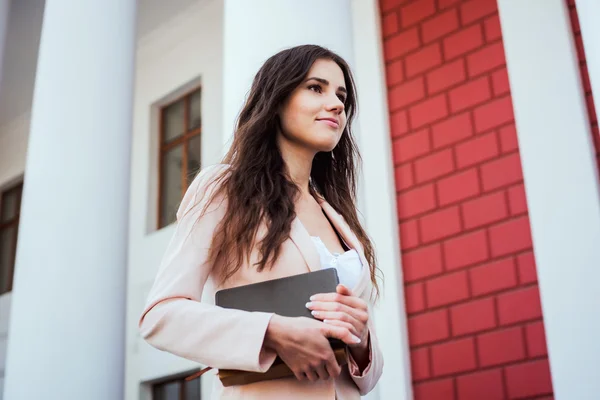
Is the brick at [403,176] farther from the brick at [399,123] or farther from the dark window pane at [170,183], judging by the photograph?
the dark window pane at [170,183]

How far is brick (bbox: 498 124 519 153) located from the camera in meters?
5.17

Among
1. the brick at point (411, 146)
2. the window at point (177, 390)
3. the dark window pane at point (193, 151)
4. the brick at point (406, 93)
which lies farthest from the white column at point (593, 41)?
the dark window pane at point (193, 151)

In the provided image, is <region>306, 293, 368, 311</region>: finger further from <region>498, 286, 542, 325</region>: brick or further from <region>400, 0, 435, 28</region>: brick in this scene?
<region>400, 0, 435, 28</region>: brick

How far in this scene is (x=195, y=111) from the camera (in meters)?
9.09

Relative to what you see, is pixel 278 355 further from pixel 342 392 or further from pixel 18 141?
pixel 18 141

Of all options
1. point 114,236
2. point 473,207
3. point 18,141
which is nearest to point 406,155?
point 473,207

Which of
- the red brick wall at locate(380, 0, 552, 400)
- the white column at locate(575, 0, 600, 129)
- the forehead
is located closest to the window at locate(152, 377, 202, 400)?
the red brick wall at locate(380, 0, 552, 400)

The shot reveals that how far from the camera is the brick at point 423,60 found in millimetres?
5824

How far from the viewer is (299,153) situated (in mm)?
1910

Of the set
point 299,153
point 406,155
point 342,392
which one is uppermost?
point 406,155

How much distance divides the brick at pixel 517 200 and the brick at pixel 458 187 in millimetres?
258

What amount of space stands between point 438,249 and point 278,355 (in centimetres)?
401

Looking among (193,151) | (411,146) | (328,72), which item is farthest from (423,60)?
(328,72)

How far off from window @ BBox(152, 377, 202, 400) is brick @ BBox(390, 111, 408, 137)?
3.46 m
